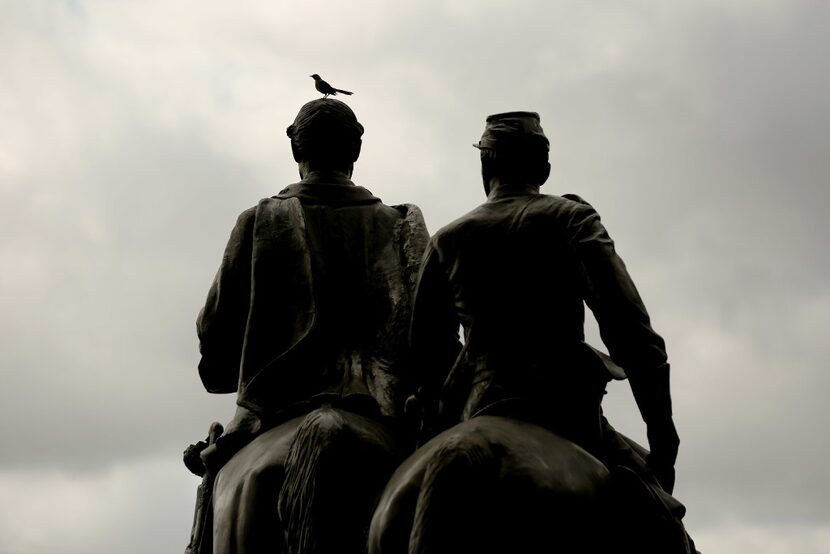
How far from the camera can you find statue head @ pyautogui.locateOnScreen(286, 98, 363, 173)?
14430 mm

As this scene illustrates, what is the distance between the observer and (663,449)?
1212 cm

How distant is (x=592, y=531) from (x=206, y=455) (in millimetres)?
3208

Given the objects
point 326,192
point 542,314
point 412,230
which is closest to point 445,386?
point 542,314

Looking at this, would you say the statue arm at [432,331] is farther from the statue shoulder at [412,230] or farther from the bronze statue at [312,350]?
the statue shoulder at [412,230]

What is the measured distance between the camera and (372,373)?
13461 millimetres

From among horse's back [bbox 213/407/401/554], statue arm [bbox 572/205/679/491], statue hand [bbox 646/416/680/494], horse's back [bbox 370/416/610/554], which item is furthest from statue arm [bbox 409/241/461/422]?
statue hand [bbox 646/416/680/494]

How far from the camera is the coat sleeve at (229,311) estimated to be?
14.1 metres

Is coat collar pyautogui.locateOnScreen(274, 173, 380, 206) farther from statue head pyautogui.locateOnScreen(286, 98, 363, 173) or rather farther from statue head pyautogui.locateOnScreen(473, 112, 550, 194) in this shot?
statue head pyautogui.locateOnScreen(473, 112, 550, 194)

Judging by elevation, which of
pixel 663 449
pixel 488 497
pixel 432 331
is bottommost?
pixel 488 497

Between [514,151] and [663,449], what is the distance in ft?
7.26

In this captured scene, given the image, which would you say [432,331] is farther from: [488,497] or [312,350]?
[488,497]

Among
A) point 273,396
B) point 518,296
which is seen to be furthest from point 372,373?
point 518,296

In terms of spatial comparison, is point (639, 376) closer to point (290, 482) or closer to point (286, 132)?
point (290, 482)

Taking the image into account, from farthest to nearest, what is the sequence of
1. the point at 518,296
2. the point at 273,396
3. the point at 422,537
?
1. the point at 273,396
2. the point at 518,296
3. the point at 422,537
